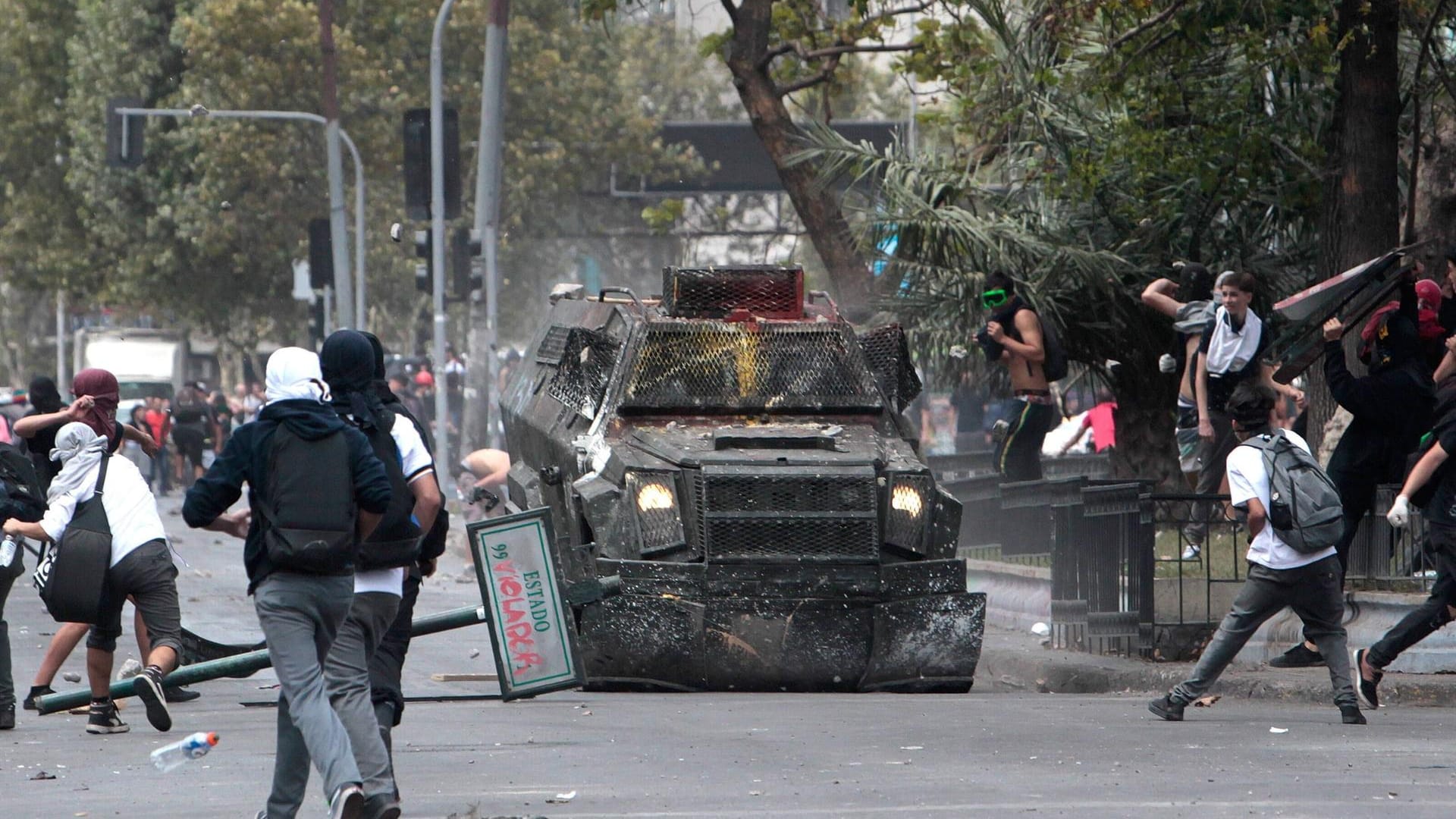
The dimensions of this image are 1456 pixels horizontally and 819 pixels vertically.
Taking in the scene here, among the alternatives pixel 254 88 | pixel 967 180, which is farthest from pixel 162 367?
pixel 967 180

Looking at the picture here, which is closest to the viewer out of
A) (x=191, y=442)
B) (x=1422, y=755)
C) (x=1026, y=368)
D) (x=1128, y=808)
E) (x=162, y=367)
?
(x=1128, y=808)

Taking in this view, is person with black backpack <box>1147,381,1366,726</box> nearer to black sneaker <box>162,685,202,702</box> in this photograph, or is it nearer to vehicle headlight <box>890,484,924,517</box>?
vehicle headlight <box>890,484,924,517</box>

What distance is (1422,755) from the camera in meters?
8.67

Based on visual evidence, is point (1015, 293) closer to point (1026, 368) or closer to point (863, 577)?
point (1026, 368)

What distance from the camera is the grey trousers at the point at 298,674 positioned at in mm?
6715

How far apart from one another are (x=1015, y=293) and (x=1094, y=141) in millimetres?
2258

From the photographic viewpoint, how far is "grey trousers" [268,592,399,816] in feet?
22.3

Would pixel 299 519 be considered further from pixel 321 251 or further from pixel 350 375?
pixel 321 251

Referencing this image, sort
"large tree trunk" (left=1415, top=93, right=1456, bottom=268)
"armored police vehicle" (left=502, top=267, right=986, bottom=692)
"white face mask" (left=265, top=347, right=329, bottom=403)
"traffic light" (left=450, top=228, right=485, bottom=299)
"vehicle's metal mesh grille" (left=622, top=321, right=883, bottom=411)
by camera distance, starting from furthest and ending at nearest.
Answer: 1. "traffic light" (left=450, top=228, right=485, bottom=299)
2. "large tree trunk" (left=1415, top=93, right=1456, bottom=268)
3. "vehicle's metal mesh grille" (left=622, top=321, right=883, bottom=411)
4. "armored police vehicle" (left=502, top=267, right=986, bottom=692)
5. "white face mask" (left=265, top=347, right=329, bottom=403)

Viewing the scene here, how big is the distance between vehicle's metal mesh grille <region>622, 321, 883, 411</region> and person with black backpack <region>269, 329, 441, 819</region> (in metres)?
4.90

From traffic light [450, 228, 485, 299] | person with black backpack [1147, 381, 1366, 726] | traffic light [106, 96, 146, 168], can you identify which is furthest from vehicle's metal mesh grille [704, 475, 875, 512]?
traffic light [106, 96, 146, 168]

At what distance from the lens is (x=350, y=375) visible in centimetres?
718

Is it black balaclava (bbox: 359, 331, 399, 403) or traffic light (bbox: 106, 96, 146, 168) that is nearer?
black balaclava (bbox: 359, 331, 399, 403)

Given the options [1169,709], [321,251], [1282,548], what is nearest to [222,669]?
[1169,709]
